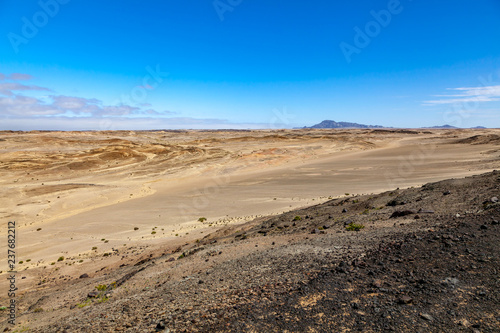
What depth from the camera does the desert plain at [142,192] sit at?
13.0m

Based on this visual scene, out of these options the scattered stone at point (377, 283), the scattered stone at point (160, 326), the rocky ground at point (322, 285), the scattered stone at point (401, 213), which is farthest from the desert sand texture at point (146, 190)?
the scattered stone at point (377, 283)

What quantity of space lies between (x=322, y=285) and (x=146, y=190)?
77.7 ft

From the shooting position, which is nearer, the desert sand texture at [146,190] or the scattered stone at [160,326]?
A: the scattered stone at [160,326]

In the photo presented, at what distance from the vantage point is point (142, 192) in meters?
25.6

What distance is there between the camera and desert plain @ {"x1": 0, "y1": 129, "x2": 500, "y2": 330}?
13.0 meters

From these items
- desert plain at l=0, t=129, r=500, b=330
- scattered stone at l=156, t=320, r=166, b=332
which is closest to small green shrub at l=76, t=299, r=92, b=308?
scattered stone at l=156, t=320, r=166, b=332

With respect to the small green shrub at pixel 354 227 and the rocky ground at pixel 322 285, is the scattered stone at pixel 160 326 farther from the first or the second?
the small green shrub at pixel 354 227

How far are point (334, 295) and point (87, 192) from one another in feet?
80.4

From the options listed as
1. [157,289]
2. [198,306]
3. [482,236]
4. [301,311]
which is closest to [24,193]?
[157,289]

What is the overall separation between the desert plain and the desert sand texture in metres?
0.07

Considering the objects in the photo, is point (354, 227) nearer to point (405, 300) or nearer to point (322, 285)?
point (322, 285)

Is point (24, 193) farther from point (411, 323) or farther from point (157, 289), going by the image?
point (411, 323)

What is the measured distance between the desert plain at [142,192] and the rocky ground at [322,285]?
3886 millimetres

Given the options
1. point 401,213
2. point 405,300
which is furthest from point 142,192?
point 405,300
